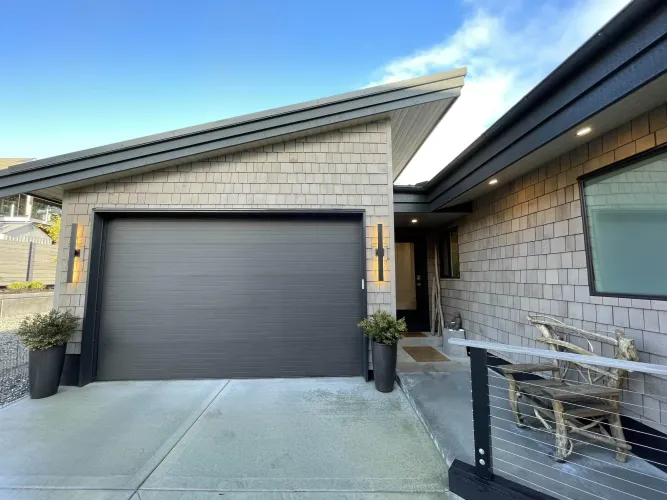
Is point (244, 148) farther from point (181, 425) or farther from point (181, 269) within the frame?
point (181, 425)

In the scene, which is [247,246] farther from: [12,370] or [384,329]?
[12,370]

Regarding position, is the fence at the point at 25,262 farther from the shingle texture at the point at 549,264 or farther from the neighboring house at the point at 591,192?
Answer: the shingle texture at the point at 549,264

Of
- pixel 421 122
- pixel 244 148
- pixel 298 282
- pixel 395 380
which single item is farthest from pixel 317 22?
pixel 395 380

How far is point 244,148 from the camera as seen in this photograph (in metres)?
4.28

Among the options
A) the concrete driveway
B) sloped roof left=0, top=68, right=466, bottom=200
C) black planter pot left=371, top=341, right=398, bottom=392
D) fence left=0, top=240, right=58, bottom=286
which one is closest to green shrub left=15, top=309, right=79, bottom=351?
the concrete driveway

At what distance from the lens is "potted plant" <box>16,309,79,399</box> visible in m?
3.49

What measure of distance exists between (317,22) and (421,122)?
4.42 meters

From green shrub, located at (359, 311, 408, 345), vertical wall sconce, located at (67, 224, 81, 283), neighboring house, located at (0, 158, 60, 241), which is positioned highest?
neighboring house, located at (0, 158, 60, 241)

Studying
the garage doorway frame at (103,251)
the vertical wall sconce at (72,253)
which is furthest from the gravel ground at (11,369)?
the vertical wall sconce at (72,253)

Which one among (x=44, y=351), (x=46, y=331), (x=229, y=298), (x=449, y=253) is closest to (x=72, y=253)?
(x=46, y=331)

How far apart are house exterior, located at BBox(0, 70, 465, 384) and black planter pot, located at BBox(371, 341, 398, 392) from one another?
382 mm

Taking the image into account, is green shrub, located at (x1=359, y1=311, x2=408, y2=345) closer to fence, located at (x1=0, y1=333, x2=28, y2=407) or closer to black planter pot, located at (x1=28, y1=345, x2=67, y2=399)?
black planter pot, located at (x1=28, y1=345, x2=67, y2=399)

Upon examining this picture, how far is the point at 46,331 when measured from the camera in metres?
3.57

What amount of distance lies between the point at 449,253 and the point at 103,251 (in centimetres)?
659
